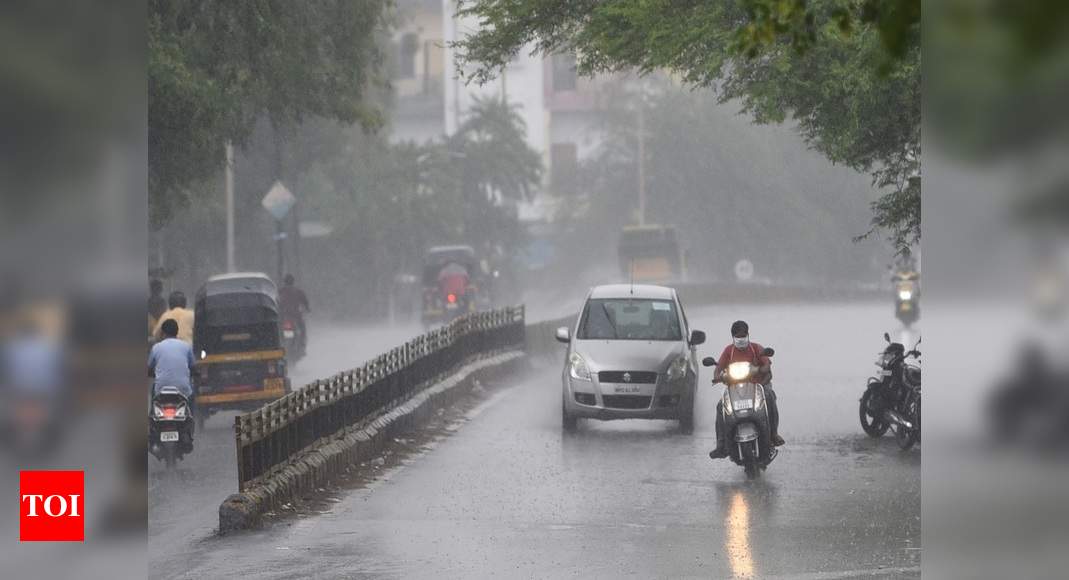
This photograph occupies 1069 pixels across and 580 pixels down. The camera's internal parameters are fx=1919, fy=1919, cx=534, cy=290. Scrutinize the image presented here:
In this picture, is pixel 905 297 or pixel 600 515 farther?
pixel 905 297

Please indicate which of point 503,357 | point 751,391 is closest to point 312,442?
point 751,391

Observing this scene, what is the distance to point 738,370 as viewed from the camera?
710 inches

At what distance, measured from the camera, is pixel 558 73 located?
103875 mm

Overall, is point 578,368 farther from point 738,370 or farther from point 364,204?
point 364,204

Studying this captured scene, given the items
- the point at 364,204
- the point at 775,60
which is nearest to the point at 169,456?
the point at 775,60

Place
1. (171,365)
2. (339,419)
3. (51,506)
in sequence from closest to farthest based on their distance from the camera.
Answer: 1. (51,506)
2. (171,365)
3. (339,419)

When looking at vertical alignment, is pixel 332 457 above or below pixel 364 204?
below

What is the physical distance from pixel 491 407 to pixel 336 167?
36132 millimetres

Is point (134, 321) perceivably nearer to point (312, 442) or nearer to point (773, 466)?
point (312, 442)

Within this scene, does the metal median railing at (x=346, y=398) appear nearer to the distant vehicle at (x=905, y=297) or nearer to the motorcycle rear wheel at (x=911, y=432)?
the motorcycle rear wheel at (x=911, y=432)

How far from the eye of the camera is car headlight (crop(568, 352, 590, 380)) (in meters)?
22.5

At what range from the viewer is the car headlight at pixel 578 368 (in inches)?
888

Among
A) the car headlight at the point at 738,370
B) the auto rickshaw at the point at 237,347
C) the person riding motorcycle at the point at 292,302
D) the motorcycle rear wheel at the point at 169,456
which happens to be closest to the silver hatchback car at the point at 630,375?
the auto rickshaw at the point at 237,347

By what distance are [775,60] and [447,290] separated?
3186 centimetres
